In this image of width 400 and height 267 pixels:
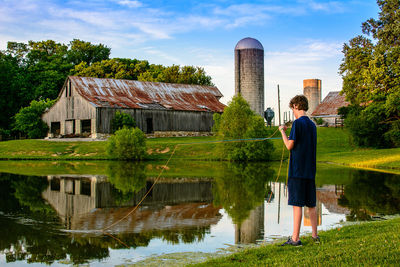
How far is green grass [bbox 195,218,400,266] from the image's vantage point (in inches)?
230

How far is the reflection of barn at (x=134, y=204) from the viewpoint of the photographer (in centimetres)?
1020

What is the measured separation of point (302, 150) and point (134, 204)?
7.02 metres

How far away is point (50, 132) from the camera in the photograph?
51094 millimetres

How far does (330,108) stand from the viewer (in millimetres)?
57844

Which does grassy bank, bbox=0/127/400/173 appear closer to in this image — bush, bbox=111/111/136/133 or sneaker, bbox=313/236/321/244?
bush, bbox=111/111/136/133

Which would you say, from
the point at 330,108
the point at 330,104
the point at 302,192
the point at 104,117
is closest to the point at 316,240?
the point at 302,192

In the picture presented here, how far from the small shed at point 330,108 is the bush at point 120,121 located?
25.5 m

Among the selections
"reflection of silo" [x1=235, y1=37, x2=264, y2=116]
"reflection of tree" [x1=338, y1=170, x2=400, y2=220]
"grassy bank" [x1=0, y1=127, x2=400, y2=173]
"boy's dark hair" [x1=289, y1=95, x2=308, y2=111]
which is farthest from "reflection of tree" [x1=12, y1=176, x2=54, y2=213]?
"reflection of silo" [x1=235, y1=37, x2=264, y2=116]

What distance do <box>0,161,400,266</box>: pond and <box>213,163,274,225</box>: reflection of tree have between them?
0.09 feet

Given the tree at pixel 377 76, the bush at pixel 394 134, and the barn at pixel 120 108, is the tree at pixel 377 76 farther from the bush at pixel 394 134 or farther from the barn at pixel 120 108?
the barn at pixel 120 108

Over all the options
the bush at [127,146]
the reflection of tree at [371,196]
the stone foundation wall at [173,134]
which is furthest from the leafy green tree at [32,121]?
the reflection of tree at [371,196]

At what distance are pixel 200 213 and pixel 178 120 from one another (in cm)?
3968

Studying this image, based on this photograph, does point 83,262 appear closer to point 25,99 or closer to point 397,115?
point 397,115

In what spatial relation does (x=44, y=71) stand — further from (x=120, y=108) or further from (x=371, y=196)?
(x=371, y=196)
